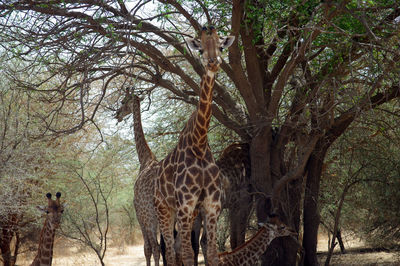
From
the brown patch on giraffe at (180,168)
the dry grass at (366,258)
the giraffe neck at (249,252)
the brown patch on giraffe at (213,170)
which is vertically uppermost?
the brown patch on giraffe at (180,168)

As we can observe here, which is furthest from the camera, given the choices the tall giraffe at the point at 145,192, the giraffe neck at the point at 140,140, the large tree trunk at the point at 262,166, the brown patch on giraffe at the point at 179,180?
the giraffe neck at the point at 140,140

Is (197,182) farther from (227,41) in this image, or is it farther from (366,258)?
(366,258)

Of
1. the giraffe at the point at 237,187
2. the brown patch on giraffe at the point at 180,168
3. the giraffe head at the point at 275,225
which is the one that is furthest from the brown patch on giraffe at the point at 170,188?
the giraffe at the point at 237,187

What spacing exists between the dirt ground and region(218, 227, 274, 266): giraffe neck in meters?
2.91

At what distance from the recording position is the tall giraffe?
845 centimetres

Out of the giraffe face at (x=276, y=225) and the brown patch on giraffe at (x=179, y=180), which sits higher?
the brown patch on giraffe at (x=179, y=180)

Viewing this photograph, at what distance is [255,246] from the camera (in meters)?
7.99

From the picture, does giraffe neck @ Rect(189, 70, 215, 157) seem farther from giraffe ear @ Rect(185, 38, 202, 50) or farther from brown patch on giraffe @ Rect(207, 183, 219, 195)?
brown patch on giraffe @ Rect(207, 183, 219, 195)

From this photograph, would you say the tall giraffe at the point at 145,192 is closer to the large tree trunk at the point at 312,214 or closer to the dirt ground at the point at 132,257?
the large tree trunk at the point at 312,214

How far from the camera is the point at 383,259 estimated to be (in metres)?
10.7

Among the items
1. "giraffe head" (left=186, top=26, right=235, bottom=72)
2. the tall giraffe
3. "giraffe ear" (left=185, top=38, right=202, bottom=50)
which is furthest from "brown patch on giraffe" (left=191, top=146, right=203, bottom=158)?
the tall giraffe

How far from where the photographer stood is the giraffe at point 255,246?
7.77 m

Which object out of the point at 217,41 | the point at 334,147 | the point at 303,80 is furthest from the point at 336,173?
the point at 217,41

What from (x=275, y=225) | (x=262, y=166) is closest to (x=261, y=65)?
(x=262, y=166)
